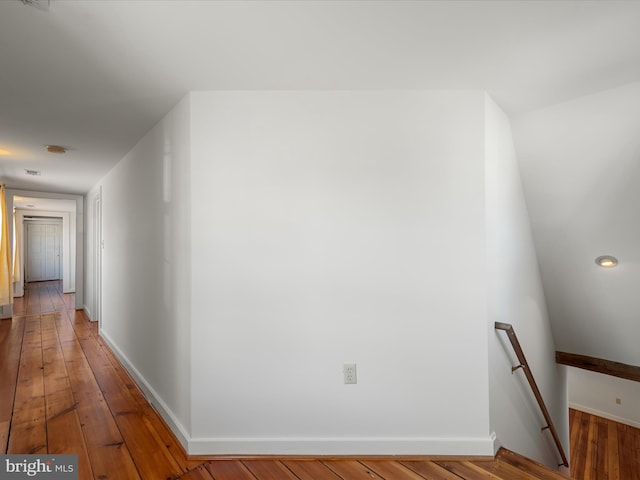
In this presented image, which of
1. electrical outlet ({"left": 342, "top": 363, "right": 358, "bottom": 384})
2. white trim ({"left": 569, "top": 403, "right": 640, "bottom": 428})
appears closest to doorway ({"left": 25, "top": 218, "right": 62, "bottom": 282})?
electrical outlet ({"left": 342, "top": 363, "right": 358, "bottom": 384})

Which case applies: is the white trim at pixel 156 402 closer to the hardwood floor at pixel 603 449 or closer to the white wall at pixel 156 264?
the white wall at pixel 156 264

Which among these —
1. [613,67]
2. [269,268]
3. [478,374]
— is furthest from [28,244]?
[613,67]

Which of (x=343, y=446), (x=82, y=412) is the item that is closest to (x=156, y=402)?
(x=82, y=412)

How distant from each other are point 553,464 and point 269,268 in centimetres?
390

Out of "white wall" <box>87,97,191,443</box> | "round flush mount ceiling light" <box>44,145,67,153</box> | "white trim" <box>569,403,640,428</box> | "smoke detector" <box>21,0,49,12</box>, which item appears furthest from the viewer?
"white trim" <box>569,403,640,428</box>

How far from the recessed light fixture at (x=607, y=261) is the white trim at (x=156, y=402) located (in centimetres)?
351

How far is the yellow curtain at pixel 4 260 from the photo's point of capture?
435 centimetres

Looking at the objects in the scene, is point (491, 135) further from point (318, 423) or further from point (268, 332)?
point (318, 423)

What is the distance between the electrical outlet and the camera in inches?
69.8

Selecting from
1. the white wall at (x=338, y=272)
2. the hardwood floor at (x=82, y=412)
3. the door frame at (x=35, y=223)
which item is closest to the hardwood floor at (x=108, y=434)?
the hardwood floor at (x=82, y=412)

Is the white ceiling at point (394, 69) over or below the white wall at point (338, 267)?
over

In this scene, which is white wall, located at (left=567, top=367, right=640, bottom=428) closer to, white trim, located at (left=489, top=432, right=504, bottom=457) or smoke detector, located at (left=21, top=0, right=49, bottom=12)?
white trim, located at (left=489, top=432, right=504, bottom=457)

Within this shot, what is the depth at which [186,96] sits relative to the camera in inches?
72.9

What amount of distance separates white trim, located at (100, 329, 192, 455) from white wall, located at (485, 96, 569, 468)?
6.44ft
